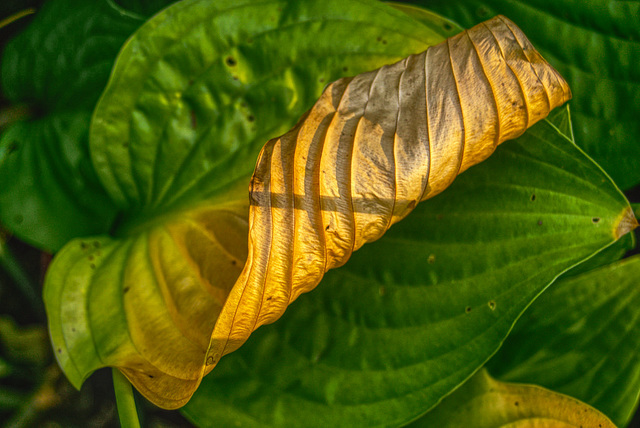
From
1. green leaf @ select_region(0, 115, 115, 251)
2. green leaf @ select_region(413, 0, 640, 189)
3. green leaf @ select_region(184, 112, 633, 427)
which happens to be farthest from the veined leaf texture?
green leaf @ select_region(0, 115, 115, 251)

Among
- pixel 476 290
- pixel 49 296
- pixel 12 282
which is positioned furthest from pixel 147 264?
pixel 12 282

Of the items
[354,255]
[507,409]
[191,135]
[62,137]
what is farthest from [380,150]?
[62,137]

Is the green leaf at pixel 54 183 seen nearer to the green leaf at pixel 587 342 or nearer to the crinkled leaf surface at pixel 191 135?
the crinkled leaf surface at pixel 191 135

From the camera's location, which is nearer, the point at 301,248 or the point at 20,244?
the point at 301,248

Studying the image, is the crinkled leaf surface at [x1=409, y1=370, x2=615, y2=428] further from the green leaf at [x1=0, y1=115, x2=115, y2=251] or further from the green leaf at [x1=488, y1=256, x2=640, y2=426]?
the green leaf at [x1=0, y1=115, x2=115, y2=251]

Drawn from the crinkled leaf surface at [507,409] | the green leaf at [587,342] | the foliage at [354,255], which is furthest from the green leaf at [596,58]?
the crinkled leaf surface at [507,409]

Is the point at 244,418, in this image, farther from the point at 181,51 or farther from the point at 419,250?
the point at 181,51
